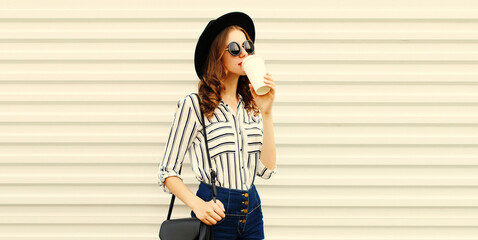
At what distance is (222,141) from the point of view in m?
1.97

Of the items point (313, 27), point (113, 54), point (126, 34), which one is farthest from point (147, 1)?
point (313, 27)

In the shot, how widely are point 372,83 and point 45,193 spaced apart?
269 centimetres

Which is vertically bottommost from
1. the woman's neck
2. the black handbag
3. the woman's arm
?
the black handbag

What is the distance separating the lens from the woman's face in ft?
6.49

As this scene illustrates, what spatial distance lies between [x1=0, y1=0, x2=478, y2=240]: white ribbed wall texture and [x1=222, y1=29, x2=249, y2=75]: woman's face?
901mm

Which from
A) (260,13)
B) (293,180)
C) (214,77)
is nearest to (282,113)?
(293,180)

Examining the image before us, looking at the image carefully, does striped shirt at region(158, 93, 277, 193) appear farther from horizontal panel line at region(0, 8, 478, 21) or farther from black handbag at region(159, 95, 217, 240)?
horizontal panel line at region(0, 8, 478, 21)

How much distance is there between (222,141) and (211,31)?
602mm

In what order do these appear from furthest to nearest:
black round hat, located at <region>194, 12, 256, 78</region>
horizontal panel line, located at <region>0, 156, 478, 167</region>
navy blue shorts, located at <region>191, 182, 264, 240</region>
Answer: horizontal panel line, located at <region>0, 156, 478, 167</region>
black round hat, located at <region>194, 12, 256, 78</region>
navy blue shorts, located at <region>191, 182, 264, 240</region>

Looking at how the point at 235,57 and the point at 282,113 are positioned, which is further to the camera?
the point at 282,113

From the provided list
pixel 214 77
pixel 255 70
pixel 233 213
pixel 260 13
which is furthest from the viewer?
pixel 260 13

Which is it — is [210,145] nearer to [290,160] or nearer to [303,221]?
[290,160]

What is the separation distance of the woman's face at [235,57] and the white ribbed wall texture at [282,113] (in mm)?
901

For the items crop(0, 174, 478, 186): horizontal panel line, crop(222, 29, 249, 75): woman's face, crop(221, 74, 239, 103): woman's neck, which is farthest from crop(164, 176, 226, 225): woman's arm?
crop(0, 174, 478, 186): horizontal panel line
